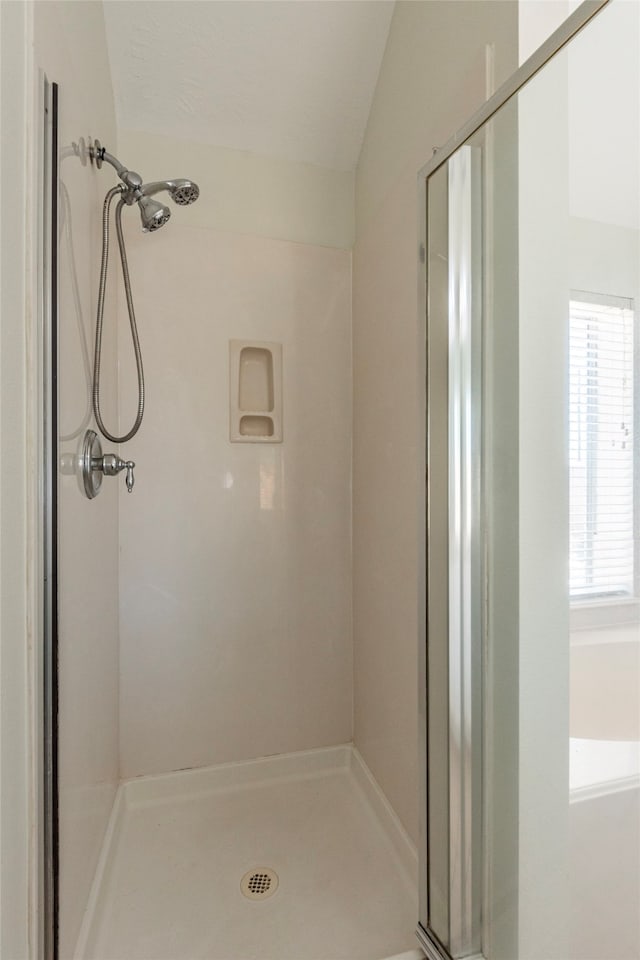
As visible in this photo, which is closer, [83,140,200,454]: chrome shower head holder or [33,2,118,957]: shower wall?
[33,2,118,957]: shower wall

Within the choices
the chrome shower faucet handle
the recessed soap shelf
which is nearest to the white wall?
the recessed soap shelf

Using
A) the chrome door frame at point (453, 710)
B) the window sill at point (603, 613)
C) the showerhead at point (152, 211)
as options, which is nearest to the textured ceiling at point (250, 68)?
the showerhead at point (152, 211)

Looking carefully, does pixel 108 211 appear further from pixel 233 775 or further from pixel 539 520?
pixel 233 775

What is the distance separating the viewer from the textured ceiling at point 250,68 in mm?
1451

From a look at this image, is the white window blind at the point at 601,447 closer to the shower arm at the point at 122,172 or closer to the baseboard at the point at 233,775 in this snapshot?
the shower arm at the point at 122,172

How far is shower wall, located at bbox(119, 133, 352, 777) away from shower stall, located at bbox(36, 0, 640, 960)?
0.01 meters

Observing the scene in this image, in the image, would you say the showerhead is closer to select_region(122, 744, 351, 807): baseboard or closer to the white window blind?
the white window blind

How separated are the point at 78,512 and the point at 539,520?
95 cm

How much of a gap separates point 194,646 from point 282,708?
42cm

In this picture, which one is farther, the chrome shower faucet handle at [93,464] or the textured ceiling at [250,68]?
the textured ceiling at [250,68]

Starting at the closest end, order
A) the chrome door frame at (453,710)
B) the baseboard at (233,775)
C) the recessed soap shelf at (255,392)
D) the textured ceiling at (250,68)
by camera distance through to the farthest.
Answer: the chrome door frame at (453,710) → the textured ceiling at (250,68) → the baseboard at (233,775) → the recessed soap shelf at (255,392)

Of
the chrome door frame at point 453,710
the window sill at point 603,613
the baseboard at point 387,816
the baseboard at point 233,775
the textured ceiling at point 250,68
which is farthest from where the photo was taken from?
the baseboard at point 233,775

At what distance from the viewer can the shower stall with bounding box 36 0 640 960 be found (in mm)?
741

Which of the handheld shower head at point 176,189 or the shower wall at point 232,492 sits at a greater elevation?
the handheld shower head at point 176,189
